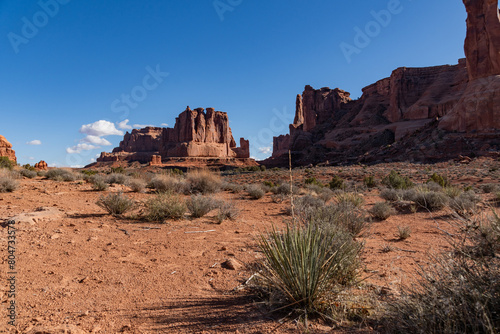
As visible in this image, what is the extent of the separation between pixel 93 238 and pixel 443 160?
132ft

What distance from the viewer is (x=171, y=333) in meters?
2.08

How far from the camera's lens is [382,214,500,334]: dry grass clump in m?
1.48

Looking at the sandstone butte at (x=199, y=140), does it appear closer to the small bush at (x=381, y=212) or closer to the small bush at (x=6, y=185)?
the small bush at (x=6, y=185)

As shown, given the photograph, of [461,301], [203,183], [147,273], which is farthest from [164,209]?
[461,301]

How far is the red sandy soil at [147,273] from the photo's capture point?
7.34 ft

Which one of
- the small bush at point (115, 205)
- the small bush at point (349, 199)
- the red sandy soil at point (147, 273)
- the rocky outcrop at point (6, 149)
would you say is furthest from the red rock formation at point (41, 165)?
the small bush at point (349, 199)

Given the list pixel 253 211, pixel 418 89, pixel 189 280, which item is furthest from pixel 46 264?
pixel 418 89

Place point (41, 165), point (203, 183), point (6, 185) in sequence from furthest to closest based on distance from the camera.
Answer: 1. point (41, 165)
2. point (203, 183)
3. point (6, 185)

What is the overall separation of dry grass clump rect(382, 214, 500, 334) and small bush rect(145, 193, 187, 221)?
5.47 meters

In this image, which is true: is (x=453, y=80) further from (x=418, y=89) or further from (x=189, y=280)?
(x=189, y=280)

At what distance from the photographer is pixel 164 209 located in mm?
6531

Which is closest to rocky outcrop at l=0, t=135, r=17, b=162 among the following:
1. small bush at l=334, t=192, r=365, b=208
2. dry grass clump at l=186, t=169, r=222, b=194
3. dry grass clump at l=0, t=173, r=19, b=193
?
dry grass clump at l=0, t=173, r=19, b=193

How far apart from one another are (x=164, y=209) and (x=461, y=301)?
20.0ft

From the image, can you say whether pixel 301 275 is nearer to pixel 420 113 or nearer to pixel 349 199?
pixel 349 199
